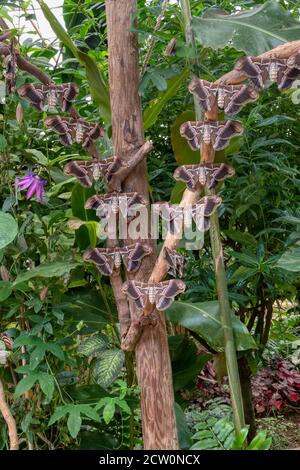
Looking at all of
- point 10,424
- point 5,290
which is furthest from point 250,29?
point 10,424

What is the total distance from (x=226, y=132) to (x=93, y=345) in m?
0.57

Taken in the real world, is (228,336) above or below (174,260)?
below

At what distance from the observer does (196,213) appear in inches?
37.6

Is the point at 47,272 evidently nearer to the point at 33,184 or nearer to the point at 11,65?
the point at 33,184

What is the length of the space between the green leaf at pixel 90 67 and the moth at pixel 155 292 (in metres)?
0.41

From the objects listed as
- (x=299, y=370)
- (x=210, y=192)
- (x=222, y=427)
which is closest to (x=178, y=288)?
(x=210, y=192)

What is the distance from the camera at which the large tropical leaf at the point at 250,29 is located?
1.06 meters

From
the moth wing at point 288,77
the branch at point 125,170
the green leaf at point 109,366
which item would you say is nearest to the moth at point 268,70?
the moth wing at point 288,77

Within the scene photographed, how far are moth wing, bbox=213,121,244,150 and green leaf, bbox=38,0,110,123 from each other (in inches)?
13.1

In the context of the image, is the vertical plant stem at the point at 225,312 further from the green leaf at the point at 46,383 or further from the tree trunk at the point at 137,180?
the green leaf at the point at 46,383

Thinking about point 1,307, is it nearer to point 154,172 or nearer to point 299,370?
point 154,172

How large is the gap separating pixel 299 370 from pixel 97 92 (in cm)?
255

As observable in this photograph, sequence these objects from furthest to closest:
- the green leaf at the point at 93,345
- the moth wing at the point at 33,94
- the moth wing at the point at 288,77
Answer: the green leaf at the point at 93,345, the moth wing at the point at 33,94, the moth wing at the point at 288,77

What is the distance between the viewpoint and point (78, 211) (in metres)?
1.26
